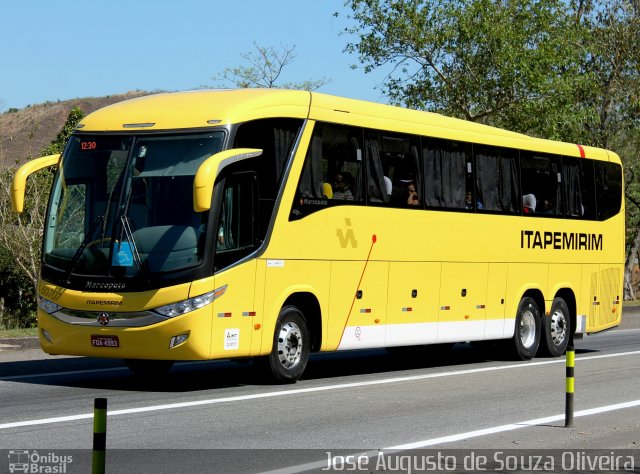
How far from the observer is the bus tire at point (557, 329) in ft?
72.0

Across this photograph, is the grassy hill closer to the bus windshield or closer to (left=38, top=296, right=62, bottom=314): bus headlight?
the bus windshield

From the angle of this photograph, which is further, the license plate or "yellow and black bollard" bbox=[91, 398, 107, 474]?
the license plate

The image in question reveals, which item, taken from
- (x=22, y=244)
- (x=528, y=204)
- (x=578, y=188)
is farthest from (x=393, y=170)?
(x=22, y=244)

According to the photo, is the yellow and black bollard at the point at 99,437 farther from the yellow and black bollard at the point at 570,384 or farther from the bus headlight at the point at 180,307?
the bus headlight at the point at 180,307

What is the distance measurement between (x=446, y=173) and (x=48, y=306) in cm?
698

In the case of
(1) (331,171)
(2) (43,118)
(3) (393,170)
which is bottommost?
(1) (331,171)

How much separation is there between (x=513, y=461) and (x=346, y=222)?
720 centimetres

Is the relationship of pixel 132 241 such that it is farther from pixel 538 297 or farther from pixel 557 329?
pixel 557 329

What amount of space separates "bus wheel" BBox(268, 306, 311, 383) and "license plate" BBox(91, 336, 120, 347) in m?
2.08

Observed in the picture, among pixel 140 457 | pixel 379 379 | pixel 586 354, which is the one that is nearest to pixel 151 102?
pixel 379 379

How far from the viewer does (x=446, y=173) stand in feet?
62.7

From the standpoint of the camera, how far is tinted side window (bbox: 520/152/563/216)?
21.3 metres

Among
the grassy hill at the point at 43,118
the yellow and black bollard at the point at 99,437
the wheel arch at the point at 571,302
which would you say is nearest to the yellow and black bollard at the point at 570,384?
the yellow and black bollard at the point at 99,437

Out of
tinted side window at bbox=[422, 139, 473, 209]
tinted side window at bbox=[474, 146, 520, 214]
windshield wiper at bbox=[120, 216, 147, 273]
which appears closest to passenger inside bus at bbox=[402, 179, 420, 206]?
tinted side window at bbox=[422, 139, 473, 209]
